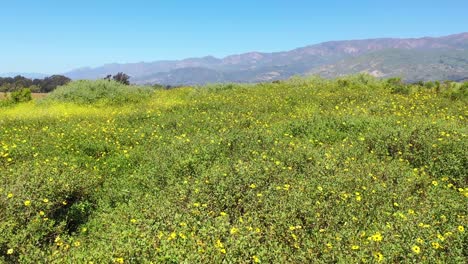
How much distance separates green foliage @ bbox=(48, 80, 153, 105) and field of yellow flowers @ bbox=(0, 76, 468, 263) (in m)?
10.8

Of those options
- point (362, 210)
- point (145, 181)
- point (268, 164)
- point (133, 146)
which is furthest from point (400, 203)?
point (133, 146)

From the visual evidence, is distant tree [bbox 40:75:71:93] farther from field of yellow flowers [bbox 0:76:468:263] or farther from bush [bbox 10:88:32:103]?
field of yellow flowers [bbox 0:76:468:263]

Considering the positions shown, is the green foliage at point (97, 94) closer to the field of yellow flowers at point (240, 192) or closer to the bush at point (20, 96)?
the bush at point (20, 96)

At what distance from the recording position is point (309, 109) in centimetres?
1677

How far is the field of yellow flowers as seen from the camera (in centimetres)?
548

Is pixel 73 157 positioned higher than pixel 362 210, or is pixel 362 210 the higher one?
pixel 73 157

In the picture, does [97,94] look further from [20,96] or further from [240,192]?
[240,192]

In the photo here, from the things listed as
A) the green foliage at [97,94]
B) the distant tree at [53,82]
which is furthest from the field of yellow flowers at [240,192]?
the distant tree at [53,82]

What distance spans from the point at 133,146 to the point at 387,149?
315 inches

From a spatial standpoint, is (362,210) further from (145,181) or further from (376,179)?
(145,181)

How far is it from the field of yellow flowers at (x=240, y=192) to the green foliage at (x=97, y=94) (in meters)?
10.8

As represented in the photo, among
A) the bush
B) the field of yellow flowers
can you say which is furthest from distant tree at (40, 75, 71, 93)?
the field of yellow flowers

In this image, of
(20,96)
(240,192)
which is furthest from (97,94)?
(240,192)

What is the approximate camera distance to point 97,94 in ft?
85.8
